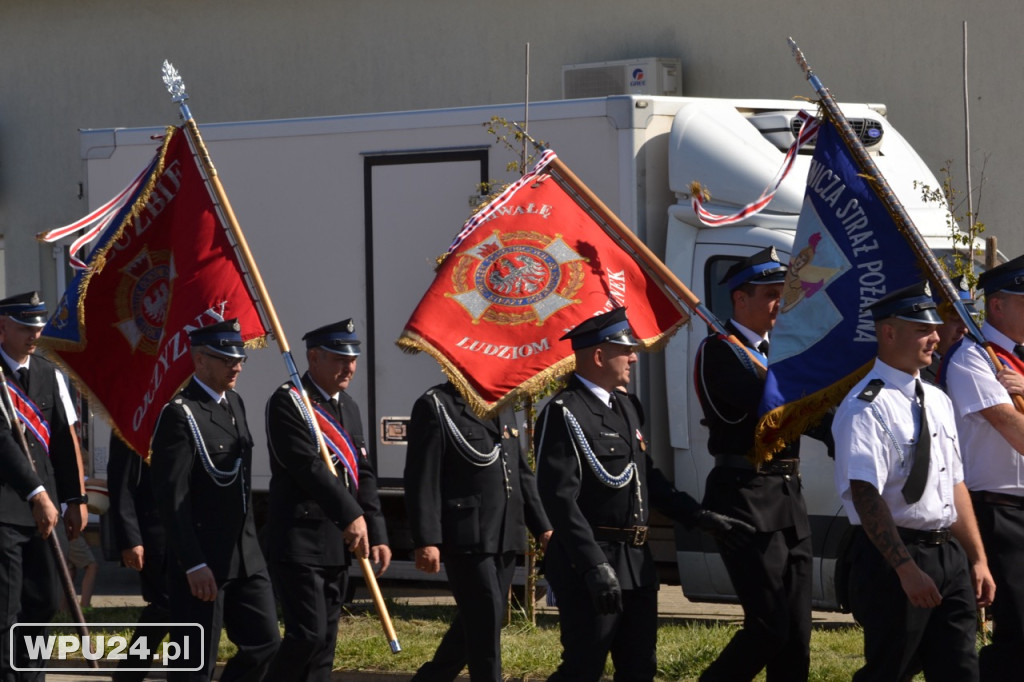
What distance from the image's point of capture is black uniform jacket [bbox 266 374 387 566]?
25.2ft

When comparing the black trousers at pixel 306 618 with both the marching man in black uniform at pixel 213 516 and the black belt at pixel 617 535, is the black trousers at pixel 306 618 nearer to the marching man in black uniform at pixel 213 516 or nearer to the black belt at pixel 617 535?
the marching man in black uniform at pixel 213 516

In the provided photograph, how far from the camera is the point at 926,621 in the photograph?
6363mm

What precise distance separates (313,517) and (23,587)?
158cm

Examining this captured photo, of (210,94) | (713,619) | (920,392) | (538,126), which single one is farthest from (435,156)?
(210,94)

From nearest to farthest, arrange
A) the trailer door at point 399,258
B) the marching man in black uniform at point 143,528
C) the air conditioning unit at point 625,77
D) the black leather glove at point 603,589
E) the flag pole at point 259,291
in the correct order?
the black leather glove at point 603,589
the flag pole at point 259,291
the marching man in black uniform at point 143,528
the trailer door at point 399,258
the air conditioning unit at point 625,77

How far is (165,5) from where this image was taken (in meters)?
18.7

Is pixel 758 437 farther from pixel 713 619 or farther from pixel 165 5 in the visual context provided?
pixel 165 5

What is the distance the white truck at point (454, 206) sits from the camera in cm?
1026

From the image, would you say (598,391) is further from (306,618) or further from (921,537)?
(306,618)

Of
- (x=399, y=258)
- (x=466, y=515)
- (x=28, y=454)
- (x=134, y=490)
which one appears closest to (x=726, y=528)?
(x=466, y=515)

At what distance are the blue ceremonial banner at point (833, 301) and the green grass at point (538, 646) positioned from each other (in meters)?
1.71

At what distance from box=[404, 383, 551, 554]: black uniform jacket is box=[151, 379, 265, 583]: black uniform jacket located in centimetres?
73

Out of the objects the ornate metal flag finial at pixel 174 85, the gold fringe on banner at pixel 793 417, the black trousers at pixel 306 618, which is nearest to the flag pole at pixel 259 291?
the ornate metal flag finial at pixel 174 85

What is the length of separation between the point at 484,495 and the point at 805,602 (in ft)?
4.86
